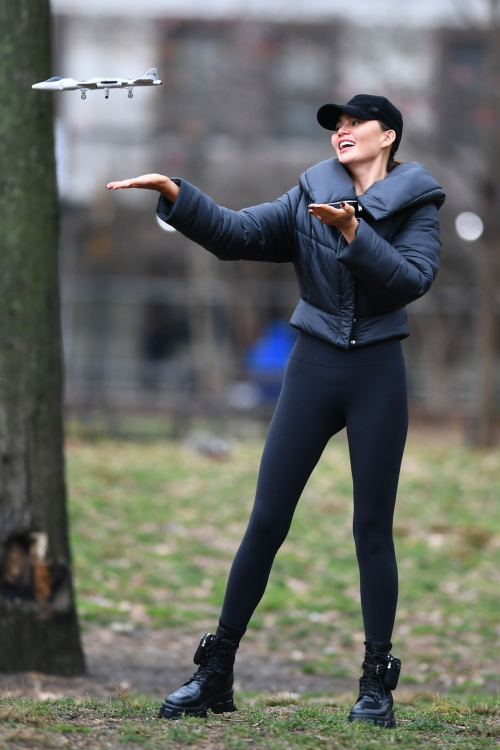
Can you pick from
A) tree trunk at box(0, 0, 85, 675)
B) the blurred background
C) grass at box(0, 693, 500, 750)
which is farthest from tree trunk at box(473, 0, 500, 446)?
grass at box(0, 693, 500, 750)

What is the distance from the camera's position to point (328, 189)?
11.9 feet

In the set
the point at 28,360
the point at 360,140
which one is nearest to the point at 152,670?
the point at 28,360

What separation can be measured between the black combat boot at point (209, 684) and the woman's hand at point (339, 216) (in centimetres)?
152

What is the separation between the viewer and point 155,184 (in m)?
3.46

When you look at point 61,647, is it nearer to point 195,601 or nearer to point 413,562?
point 195,601

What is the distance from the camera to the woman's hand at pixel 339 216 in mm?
3281

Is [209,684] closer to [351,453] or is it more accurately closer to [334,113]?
[351,453]

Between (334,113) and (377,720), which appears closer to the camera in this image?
(377,720)

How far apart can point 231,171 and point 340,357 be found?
1809 cm

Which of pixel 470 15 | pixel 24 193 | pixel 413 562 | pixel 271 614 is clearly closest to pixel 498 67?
pixel 470 15

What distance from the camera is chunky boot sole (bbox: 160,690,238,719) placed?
361 centimetres

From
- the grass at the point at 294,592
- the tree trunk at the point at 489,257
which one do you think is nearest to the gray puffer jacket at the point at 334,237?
the grass at the point at 294,592

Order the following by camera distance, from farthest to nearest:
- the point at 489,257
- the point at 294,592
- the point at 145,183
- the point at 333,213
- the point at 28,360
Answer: the point at 489,257 → the point at 294,592 → the point at 28,360 → the point at 145,183 → the point at 333,213

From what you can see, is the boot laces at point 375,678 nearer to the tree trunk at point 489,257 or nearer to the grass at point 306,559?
the grass at point 306,559
